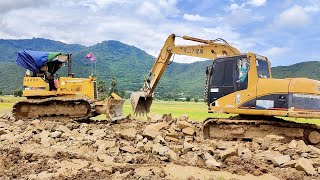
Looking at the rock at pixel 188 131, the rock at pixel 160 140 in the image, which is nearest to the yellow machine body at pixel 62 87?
the rock at pixel 188 131

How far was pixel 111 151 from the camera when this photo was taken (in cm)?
1022

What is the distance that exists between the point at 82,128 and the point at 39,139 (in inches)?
86.6

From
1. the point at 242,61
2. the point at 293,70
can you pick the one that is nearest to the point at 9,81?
the point at 293,70

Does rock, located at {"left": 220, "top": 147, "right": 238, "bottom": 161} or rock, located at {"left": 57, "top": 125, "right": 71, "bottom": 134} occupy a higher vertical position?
rock, located at {"left": 57, "top": 125, "right": 71, "bottom": 134}

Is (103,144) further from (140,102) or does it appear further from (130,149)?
(140,102)

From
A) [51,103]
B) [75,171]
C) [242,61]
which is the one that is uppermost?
[242,61]

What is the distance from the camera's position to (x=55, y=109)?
55.1 feet

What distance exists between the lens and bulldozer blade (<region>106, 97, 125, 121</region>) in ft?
54.0

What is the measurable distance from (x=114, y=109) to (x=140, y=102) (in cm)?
205

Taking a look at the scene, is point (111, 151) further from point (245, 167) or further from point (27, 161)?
point (245, 167)

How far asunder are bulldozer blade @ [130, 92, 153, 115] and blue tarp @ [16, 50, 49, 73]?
4.88 meters

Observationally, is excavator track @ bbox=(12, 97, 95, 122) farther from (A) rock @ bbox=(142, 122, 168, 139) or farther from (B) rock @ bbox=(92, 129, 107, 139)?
(A) rock @ bbox=(142, 122, 168, 139)

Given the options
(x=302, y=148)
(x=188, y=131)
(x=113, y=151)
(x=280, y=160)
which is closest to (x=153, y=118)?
(x=188, y=131)

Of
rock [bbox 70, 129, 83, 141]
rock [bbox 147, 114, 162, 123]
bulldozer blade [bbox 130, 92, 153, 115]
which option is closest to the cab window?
rock [bbox 147, 114, 162, 123]
